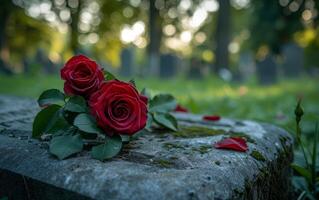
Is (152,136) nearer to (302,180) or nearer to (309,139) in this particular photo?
(302,180)

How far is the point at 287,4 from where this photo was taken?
10445 mm

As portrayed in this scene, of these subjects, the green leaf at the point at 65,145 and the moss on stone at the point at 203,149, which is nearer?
the green leaf at the point at 65,145

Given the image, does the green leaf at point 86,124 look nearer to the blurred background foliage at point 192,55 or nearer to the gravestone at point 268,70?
the blurred background foliage at point 192,55

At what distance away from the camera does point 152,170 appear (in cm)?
132

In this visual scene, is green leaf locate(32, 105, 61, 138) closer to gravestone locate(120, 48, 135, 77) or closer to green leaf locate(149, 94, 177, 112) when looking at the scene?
green leaf locate(149, 94, 177, 112)

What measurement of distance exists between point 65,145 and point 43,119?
240 mm

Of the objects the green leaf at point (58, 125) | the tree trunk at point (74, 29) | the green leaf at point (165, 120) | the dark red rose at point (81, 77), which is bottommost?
the green leaf at point (165, 120)

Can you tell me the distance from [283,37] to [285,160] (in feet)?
36.5

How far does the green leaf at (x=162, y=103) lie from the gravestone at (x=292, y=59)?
577 inches

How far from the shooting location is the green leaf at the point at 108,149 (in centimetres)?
140

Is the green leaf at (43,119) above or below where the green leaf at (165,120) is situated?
above

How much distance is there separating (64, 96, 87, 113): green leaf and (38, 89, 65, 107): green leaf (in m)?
0.12

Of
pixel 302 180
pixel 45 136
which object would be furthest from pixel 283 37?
pixel 45 136

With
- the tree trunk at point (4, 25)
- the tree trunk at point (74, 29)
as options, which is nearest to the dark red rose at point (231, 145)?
the tree trunk at point (4, 25)
